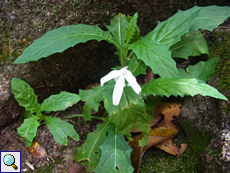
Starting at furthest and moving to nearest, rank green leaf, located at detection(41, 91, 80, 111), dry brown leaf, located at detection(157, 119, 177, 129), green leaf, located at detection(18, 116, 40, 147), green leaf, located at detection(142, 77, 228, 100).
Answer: dry brown leaf, located at detection(157, 119, 177, 129) → green leaf, located at detection(41, 91, 80, 111) → green leaf, located at detection(18, 116, 40, 147) → green leaf, located at detection(142, 77, 228, 100)

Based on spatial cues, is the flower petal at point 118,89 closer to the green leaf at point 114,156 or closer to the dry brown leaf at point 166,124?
the green leaf at point 114,156

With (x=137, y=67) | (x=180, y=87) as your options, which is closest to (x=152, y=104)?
(x=137, y=67)

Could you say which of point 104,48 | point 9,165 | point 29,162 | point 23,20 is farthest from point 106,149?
point 23,20

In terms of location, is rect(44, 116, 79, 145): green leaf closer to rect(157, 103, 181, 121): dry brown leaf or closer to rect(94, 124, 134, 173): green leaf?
rect(94, 124, 134, 173): green leaf

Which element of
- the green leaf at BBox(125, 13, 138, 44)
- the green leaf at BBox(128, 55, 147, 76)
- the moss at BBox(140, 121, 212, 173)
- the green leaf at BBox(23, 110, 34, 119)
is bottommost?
the moss at BBox(140, 121, 212, 173)

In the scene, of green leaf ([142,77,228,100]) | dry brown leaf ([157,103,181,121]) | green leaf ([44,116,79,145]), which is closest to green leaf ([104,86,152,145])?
green leaf ([142,77,228,100])

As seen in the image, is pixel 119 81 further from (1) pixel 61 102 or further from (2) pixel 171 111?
(2) pixel 171 111
